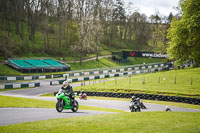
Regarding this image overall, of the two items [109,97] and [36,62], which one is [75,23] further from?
[109,97]

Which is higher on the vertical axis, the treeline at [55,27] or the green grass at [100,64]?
the treeline at [55,27]

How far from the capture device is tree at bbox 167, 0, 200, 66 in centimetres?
4141

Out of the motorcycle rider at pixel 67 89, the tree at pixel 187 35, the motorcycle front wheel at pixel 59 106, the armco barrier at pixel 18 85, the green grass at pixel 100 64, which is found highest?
the tree at pixel 187 35

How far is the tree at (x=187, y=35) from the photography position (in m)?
41.4

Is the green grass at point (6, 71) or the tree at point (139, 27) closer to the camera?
the green grass at point (6, 71)

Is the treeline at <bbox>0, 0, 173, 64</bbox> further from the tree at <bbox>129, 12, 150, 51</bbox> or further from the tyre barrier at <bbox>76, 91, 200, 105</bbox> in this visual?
the tyre barrier at <bbox>76, 91, 200, 105</bbox>

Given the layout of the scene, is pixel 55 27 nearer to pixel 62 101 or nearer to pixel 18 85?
pixel 18 85

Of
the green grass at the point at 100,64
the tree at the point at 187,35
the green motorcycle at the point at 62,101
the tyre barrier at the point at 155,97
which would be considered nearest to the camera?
the green motorcycle at the point at 62,101

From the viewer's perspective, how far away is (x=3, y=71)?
4638cm

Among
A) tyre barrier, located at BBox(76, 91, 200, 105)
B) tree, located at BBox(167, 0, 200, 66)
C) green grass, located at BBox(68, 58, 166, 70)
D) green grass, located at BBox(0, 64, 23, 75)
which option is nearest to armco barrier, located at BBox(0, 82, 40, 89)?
green grass, located at BBox(0, 64, 23, 75)

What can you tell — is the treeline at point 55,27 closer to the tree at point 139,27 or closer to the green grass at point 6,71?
the green grass at point 6,71

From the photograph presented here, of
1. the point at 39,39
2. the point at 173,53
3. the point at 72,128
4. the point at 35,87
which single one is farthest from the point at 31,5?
the point at 72,128

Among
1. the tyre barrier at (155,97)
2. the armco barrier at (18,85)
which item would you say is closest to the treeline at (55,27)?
the armco barrier at (18,85)

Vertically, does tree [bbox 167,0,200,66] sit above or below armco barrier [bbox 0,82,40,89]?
above
